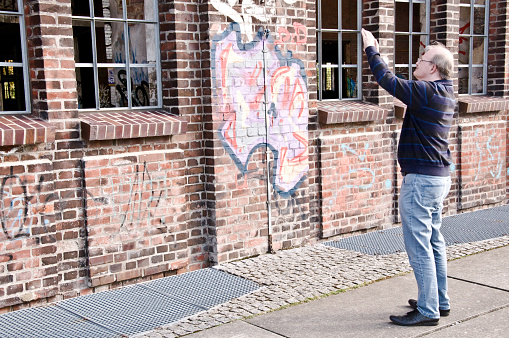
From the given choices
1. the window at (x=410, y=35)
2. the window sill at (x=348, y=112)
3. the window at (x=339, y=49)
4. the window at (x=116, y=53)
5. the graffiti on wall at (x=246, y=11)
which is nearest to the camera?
the window at (x=116, y=53)

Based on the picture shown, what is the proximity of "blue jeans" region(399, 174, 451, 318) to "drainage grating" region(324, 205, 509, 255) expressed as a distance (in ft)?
6.75

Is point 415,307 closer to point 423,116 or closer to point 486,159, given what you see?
point 423,116

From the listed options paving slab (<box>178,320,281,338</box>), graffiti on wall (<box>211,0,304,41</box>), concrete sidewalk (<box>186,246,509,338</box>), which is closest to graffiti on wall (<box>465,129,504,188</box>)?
concrete sidewalk (<box>186,246,509,338</box>)

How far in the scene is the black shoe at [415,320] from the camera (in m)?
4.50

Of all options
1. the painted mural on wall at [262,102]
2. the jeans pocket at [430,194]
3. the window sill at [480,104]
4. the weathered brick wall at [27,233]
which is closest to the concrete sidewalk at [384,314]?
the jeans pocket at [430,194]

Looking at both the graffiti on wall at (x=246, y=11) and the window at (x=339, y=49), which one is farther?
the window at (x=339, y=49)

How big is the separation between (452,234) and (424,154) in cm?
326

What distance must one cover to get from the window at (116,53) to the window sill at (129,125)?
7.8 inches

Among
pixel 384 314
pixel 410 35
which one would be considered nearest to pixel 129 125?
pixel 384 314

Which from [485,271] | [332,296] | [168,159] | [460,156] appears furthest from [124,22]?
[460,156]

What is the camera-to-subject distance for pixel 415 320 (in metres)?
4.50

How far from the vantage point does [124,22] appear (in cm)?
572

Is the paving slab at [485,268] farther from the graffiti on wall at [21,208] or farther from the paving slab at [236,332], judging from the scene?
the graffiti on wall at [21,208]

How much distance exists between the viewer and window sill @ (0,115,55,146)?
4715mm
